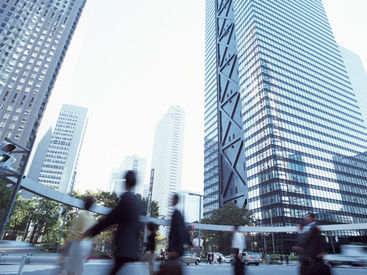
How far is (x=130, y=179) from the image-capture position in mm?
3135

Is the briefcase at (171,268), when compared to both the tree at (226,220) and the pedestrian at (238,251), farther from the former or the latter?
the tree at (226,220)

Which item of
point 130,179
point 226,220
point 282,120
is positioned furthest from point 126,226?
point 282,120

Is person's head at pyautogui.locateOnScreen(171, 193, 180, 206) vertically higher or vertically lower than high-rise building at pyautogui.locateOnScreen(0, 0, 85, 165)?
lower

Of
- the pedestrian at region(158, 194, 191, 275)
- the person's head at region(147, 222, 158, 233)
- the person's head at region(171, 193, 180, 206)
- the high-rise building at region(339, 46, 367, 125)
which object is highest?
the high-rise building at region(339, 46, 367, 125)

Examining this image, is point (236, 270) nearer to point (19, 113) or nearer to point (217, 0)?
point (19, 113)

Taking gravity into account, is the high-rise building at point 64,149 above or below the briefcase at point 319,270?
above

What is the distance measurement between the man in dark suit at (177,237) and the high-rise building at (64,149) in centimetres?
11964

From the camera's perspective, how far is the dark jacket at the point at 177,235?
3544 mm

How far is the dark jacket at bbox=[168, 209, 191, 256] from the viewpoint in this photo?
354cm

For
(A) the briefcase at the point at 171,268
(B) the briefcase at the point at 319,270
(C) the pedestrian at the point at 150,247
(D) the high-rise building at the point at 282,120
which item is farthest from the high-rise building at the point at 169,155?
(A) the briefcase at the point at 171,268

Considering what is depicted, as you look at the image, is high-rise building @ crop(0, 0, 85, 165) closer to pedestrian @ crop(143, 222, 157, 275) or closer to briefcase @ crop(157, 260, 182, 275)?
pedestrian @ crop(143, 222, 157, 275)

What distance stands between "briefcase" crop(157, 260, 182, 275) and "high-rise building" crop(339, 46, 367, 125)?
15160 cm

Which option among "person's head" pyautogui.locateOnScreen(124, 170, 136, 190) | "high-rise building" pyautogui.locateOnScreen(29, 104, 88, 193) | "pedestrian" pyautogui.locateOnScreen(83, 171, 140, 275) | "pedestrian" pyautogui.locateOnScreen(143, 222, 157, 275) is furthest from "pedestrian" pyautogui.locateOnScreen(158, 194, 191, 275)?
"high-rise building" pyautogui.locateOnScreen(29, 104, 88, 193)

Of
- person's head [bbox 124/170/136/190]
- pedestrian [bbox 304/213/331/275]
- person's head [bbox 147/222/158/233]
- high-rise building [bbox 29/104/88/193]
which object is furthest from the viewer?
high-rise building [bbox 29/104/88/193]
